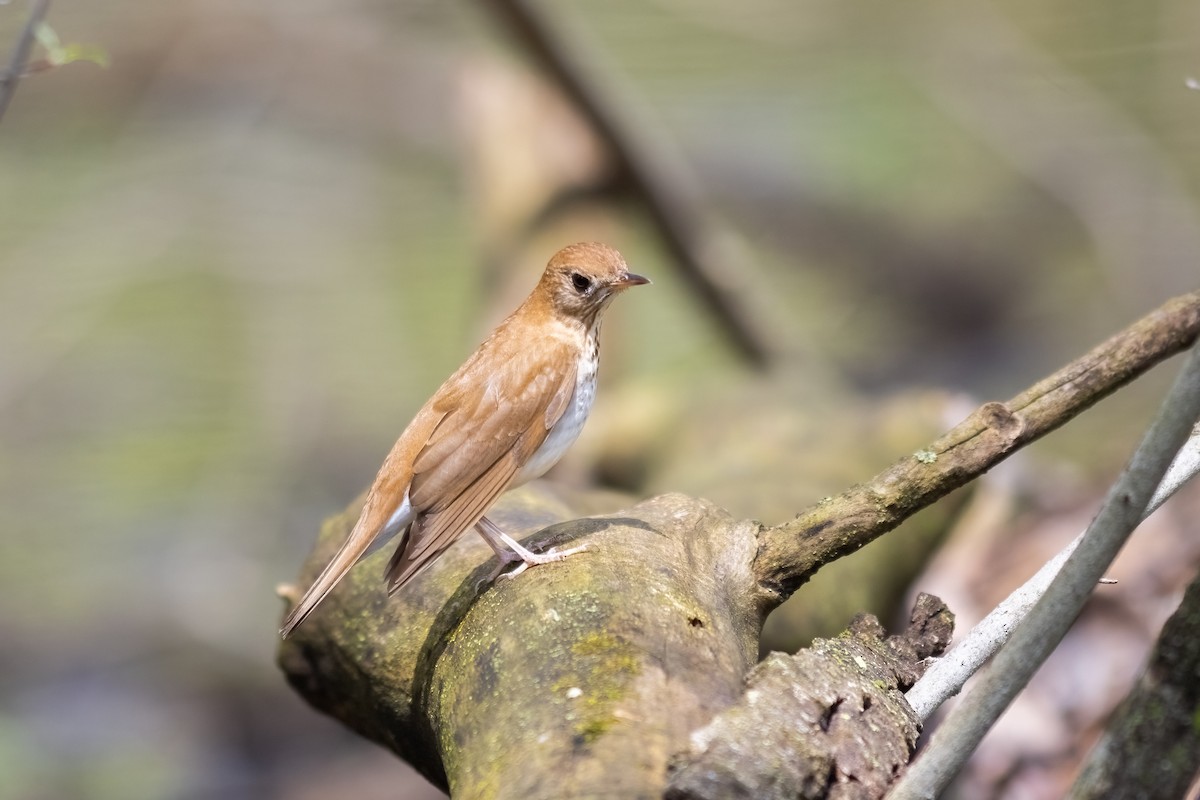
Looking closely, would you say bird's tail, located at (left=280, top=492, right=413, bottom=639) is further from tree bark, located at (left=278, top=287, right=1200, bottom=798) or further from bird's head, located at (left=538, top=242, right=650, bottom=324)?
bird's head, located at (left=538, top=242, right=650, bottom=324)

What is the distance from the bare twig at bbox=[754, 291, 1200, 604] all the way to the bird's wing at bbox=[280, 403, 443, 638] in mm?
949

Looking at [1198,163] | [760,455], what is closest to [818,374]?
[760,455]

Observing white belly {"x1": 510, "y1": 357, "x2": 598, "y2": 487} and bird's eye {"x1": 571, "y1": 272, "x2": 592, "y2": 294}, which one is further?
bird's eye {"x1": 571, "y1": 272, "x2": 592, "y2": 294}

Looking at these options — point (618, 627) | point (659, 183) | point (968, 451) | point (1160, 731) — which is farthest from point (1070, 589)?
point (659, 183)

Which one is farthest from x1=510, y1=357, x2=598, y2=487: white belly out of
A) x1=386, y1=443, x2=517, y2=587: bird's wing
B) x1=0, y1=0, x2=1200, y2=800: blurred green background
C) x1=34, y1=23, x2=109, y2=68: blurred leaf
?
x1=0, y1=0, x2=1200, y2=800: blurred green background

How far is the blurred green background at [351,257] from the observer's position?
694 cm

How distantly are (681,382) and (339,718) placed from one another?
13.3ft

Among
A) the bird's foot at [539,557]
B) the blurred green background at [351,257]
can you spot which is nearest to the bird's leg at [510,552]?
the bird's foot at [539,557]

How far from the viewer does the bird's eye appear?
138 inches

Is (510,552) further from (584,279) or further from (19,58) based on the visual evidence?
(19,58)

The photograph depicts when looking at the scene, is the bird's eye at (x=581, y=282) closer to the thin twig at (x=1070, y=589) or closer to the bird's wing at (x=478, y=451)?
the bird's wing at (x=478, y=451)

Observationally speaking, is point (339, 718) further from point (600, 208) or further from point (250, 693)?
point (600, 208)

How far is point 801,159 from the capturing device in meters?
10.6

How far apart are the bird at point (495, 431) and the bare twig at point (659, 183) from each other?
322cm
